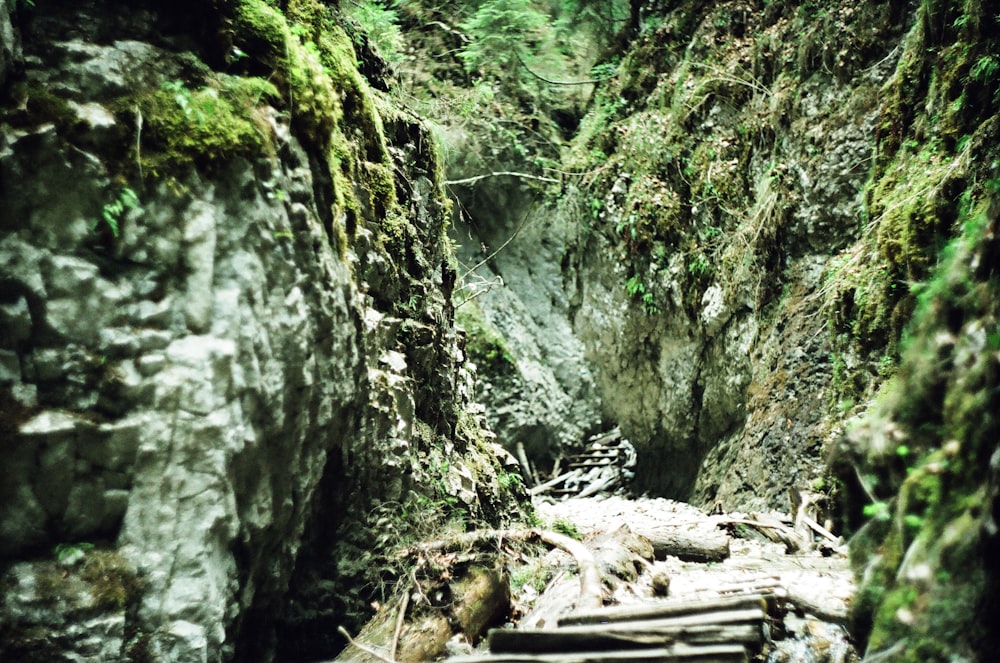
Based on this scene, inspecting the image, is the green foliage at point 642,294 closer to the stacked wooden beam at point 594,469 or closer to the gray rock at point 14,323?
the stacked wooden beam at point 594,469

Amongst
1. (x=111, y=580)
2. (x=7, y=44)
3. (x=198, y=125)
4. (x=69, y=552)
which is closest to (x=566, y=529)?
(x=111, y=580)

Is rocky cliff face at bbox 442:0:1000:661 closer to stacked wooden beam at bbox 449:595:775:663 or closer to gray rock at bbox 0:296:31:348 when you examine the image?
stacked wooden beam at bbox 449:595:775:663

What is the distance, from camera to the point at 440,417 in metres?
5.81

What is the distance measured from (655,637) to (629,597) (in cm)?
167

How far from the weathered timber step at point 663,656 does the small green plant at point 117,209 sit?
98.2 inches

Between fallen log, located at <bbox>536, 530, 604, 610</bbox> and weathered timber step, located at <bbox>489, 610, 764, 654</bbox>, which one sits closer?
weathered timber step, located at <bbox>489, 610, 764, 654</bbox>

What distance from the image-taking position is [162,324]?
9.75ft

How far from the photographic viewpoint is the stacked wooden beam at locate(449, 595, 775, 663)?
244 cm

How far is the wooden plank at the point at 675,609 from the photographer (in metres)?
2.75

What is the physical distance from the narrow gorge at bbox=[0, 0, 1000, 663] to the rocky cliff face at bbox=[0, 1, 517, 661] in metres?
0.01

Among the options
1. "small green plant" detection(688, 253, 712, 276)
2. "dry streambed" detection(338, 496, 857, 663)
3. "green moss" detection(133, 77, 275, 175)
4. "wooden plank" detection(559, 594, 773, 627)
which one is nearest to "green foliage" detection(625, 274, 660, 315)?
"small green plant" detection(688, 253, 712, 276)

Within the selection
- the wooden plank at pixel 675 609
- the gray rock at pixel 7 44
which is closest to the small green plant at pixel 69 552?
the gray rock at pixel 7 44

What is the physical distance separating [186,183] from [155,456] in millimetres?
1362

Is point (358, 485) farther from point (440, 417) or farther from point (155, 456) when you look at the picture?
point (155, 456)
